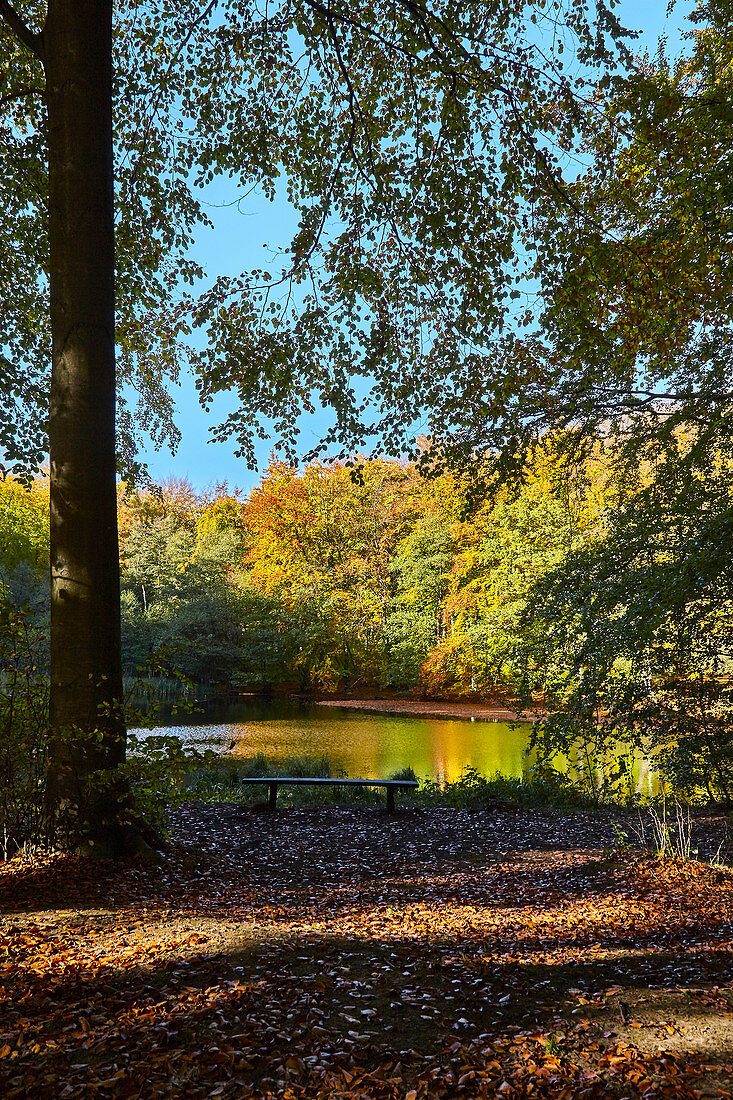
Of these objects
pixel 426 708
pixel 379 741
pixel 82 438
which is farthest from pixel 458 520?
pixel 426 708

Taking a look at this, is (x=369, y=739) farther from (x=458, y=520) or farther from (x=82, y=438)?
(x=82, y=438)

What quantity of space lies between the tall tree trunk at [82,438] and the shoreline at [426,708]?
1727cm

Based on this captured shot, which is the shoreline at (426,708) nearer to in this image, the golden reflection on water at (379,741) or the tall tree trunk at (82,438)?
the golden reflection on water at (379,741)

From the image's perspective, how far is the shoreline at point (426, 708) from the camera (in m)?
21.7

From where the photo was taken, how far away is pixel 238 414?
23.8 ft

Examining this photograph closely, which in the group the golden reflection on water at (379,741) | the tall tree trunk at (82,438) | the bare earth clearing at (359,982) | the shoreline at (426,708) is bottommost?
the shoreline at (426,708)

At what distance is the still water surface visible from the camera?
13171mm

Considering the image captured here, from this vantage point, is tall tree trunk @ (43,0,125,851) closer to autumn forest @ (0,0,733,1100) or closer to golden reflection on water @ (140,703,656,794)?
autumn forest @ (0,0,733,1100)

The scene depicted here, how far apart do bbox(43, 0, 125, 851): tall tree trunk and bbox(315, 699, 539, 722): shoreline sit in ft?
56.7

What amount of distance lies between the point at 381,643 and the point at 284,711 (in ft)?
20.3

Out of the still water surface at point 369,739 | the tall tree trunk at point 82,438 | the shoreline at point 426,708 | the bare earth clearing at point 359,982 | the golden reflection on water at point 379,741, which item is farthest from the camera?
the shoreline at point 426,708

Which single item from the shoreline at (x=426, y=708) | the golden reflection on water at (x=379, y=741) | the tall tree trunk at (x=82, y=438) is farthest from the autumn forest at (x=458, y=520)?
the shoreline at (x=426, y=708)

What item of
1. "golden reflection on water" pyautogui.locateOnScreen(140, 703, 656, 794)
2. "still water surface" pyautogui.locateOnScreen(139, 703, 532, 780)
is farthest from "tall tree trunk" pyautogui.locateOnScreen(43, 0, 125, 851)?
"still water surface" pyautogui.locateOnScreen(139, 703, 532, 780)

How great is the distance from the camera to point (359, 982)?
9.27 feet
